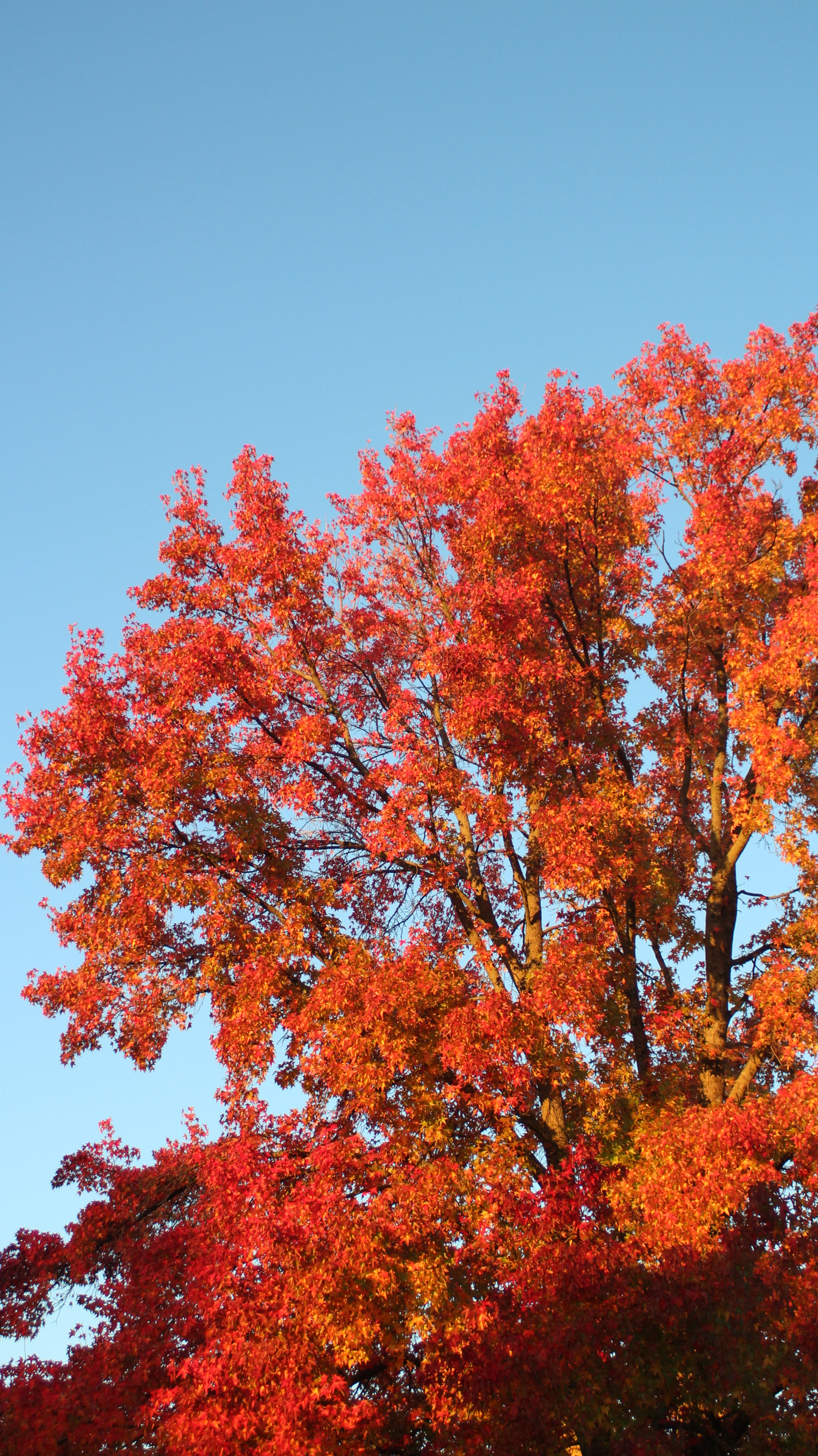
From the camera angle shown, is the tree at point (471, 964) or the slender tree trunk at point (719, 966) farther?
the slender tree trunk at point (719, 966)

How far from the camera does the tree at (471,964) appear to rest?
436 inches

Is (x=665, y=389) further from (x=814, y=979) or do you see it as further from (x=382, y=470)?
(x=814, y=979)

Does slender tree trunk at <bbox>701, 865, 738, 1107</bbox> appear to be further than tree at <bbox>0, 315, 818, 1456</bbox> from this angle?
Yes

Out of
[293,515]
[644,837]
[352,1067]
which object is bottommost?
[352,1067]

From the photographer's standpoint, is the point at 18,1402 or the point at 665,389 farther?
the point at 665,389

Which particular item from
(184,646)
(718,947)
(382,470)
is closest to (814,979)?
(718,947)

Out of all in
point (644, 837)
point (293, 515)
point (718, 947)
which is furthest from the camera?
point (293, 515)

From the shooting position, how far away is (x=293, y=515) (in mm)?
17672

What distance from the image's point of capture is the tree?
36.3ft

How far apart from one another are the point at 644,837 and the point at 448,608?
562 centimetres

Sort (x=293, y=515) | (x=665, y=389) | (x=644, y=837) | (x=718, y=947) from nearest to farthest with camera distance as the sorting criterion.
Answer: (x=644, y=837) < (x=718, y=947) < (x=293, y=515) < (x=665, y=389)

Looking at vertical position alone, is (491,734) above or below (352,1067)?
above

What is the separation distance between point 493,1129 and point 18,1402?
20.5 ft

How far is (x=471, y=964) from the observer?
49.2 feet
